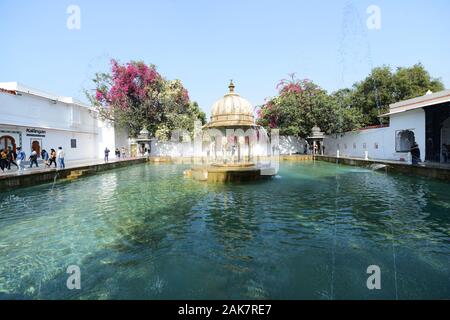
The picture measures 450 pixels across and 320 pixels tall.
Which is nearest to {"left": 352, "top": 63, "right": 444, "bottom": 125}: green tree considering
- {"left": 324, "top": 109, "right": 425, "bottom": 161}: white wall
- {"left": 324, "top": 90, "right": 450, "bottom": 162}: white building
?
{"left": 324, "top": 109, "right": 425, "bottom": 161}: white wall

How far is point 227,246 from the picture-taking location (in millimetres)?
5512

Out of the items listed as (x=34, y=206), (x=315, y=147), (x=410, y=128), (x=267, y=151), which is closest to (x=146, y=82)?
(x=267, y=151)

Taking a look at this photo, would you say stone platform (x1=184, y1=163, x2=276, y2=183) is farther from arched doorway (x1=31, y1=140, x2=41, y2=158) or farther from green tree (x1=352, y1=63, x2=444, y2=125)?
green tree (x1=352, y1=63, x2=444, y2=125)

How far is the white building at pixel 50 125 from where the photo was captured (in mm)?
21469

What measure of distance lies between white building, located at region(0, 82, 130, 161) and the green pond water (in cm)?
1600

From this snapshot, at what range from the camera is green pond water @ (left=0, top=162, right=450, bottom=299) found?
3936 millimetres

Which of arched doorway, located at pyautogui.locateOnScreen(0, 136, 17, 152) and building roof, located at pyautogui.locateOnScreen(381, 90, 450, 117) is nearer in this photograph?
building roof, located at pyautogui.locateOnScreen(381, 90, 450, 117)

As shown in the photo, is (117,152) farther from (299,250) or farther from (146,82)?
(299,250)

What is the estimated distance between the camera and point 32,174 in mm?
13938

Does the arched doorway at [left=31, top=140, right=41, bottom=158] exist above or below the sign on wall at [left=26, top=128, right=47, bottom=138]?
below

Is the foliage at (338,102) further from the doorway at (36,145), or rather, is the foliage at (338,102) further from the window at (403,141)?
the doorway at (36,145)

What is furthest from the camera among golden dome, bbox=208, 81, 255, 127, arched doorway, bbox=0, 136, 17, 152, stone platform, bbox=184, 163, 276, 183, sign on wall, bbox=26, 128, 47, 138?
sign on wall, bbox=26, 128, 47, 138

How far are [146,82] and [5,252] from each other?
30504 millimetres
